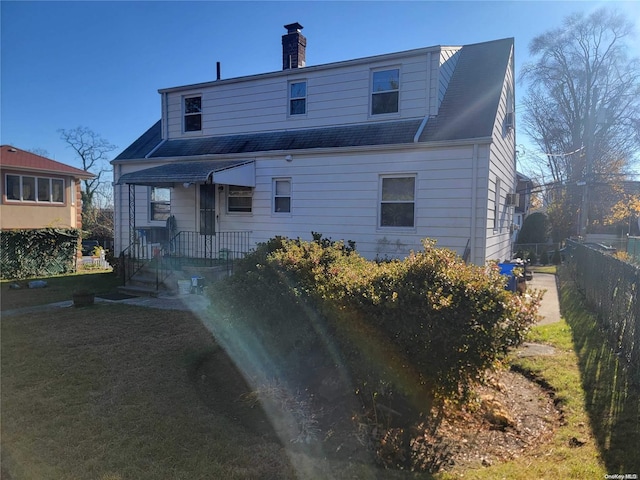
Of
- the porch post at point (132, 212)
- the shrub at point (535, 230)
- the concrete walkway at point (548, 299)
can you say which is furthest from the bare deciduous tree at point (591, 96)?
the porch post at point (132, 212)

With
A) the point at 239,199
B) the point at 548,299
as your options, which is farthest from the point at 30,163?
the point at 548,299

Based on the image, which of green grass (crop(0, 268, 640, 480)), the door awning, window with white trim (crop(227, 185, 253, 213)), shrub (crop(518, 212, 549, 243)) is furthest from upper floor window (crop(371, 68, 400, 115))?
shrub (crop(518, 212, 549, 243))

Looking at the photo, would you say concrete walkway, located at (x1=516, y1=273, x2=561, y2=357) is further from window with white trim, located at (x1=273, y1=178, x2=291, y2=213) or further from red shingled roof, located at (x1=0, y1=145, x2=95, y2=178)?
red shingled roof, located at (x1=0, y1=145, x2=95, y2=178)

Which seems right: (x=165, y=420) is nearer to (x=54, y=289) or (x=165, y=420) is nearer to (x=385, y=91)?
(x=385, y=91)

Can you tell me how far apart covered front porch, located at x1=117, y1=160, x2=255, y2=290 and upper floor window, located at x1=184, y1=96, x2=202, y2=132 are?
1579mm

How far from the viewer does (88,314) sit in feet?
26.0

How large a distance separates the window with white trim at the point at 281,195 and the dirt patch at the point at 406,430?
Answer: 7014mm

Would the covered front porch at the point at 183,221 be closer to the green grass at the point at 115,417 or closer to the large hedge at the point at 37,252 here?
the large hedge at the point at 37,252

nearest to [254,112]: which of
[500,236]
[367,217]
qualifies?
[367,217]

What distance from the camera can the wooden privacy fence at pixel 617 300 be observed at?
4.96 m

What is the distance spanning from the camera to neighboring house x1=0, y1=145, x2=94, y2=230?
57.0 feet

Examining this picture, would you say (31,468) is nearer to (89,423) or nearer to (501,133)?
(89,423)

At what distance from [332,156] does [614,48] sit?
2652cm

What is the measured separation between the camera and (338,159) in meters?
10.3
